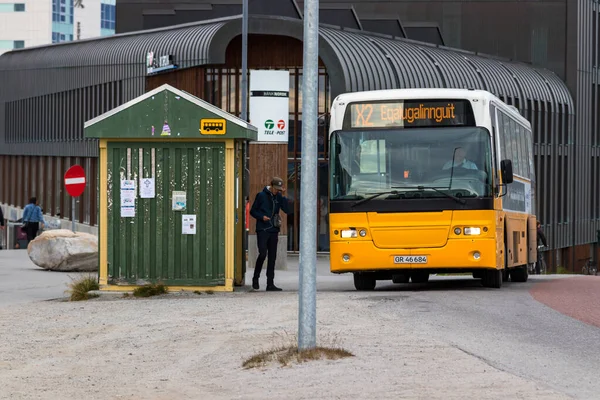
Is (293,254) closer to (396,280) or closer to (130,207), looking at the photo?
(396,280)

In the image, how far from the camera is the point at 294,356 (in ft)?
39.8

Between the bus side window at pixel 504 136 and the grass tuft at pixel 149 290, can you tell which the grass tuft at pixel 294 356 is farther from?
the bus side window at pixel 504 136

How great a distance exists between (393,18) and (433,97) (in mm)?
40500

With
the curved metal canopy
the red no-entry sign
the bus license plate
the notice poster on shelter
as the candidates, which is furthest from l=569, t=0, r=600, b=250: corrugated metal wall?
the bus license plate

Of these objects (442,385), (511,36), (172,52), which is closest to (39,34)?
(511,36)

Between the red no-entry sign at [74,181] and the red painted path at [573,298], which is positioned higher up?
the red no-entry sign at [74,181]

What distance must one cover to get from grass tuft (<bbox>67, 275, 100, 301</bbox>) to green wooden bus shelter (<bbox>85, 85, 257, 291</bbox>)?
9.6 inches

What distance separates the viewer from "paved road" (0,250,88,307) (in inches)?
891

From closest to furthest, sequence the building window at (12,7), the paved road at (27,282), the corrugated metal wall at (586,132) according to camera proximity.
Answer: the paved road at (27,282)
the corrugated metal wall at (586,132)
the building window at (12,7)

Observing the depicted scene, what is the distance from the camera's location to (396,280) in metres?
26.6

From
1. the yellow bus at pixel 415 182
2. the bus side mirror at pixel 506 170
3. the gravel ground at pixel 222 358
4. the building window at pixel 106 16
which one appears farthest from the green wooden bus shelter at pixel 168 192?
the building window at pixel 106 16

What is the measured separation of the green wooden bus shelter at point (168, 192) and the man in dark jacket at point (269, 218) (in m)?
1.37

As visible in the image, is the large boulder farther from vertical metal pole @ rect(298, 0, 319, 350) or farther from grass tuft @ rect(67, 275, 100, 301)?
vertical metal pole @ rect(298, 0, 319, 350)

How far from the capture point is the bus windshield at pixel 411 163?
2083 centimetres
